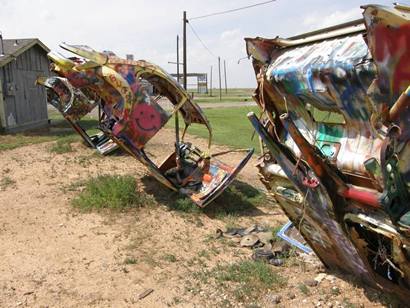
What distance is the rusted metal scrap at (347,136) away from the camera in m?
3.30

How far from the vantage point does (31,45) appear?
70.4ft

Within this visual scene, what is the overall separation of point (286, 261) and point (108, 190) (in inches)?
174

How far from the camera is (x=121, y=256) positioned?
23.0 feet

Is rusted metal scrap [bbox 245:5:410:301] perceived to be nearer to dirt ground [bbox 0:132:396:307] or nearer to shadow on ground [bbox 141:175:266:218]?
dirt ground [bbox 0:132:396:307]

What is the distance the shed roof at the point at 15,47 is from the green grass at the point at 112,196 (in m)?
11.2

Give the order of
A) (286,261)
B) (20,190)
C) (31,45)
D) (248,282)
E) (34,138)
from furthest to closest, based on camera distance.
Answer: (31,45) → (34,138) → (20,190) → (286,261) → (248,282)

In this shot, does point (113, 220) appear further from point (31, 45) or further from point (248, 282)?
point (31, 45)

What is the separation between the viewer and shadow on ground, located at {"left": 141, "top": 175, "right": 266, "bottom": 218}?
925cm

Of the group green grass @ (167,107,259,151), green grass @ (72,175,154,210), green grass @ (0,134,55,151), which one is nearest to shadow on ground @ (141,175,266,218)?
green grass @ (72,175,154,210)

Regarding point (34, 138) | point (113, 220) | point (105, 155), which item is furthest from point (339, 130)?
point (34, 138)

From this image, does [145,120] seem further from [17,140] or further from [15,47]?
[15,47]

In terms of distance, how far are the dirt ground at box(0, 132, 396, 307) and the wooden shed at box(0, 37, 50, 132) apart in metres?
9.01

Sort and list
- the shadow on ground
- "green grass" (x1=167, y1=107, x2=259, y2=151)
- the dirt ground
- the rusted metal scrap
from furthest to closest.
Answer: "green grass" (x1=167, y1=107, x2=259, y2=151) → the shadow on ground → the dirt ground → the rusted metal scrap

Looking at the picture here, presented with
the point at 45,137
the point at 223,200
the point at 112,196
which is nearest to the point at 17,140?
the point at 45,137
